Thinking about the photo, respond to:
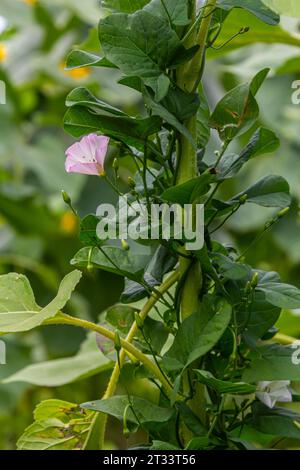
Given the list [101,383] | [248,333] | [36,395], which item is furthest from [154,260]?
[36,395]

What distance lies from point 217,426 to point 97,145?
0.52 feet

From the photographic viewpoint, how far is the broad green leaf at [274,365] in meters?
0.42

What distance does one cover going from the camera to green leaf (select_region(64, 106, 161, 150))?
1.33 ft

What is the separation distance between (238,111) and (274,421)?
0.53 feet

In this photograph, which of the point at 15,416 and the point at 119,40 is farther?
the point at 15,416

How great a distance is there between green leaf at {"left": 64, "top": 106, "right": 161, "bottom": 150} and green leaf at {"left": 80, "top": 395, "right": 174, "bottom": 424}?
0.13 m

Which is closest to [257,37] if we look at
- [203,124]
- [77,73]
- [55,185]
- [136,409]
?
[203,124]

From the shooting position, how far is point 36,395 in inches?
54.9

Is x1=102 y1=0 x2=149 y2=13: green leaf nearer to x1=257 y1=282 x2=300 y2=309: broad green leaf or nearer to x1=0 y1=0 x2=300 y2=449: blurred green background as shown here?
x1=257 y1=282 x2=300 y2=309: broad green leaf

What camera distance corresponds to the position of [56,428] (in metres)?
0.49

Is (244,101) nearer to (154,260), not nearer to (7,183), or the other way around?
(154,260)

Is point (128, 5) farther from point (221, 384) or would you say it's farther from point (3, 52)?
point (3, 52)

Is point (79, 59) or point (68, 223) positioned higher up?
point (79, 59)

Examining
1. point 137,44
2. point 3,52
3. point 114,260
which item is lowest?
point 3,52
